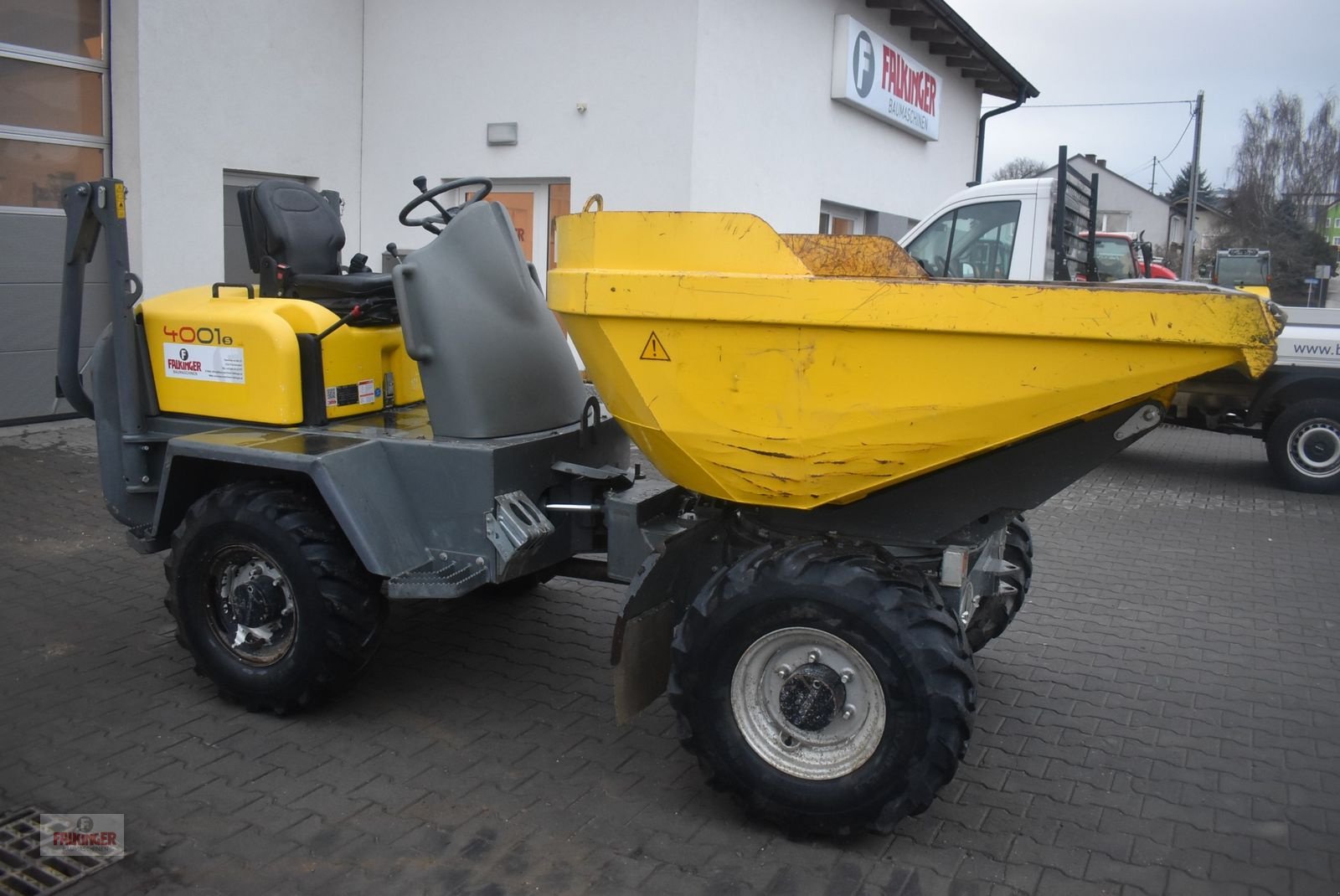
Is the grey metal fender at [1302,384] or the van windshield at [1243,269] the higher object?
the van windshield at [1243,269]

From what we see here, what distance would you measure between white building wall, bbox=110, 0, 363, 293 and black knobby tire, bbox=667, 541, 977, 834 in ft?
26.1

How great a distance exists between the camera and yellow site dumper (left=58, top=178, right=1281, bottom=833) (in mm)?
3021

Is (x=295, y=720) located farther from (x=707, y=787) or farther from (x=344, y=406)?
(x=707, y=787)

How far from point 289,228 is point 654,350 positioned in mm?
2238

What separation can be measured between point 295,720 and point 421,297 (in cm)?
166

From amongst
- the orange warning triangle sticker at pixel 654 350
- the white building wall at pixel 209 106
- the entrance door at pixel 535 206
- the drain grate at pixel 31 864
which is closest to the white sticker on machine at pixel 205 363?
the drain grate at pixel 31 864

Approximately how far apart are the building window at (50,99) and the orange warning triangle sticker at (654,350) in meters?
7.90

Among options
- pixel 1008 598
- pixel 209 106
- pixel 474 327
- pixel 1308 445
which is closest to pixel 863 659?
pixel 1008 598

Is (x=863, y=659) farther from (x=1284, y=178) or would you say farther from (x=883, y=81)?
(x=1284, y=178)

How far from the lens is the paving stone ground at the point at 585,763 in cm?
321

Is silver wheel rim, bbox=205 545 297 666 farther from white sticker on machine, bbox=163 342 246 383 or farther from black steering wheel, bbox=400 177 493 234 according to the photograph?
black steering wheel, bbox=400 177 493 234

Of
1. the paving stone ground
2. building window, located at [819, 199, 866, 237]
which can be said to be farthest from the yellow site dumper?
building window, located at [819, 199, 866, 237]

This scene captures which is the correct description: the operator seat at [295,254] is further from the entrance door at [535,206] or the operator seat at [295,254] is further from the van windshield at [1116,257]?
the van windshield at [1116,257]

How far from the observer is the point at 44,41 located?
9312 mm
